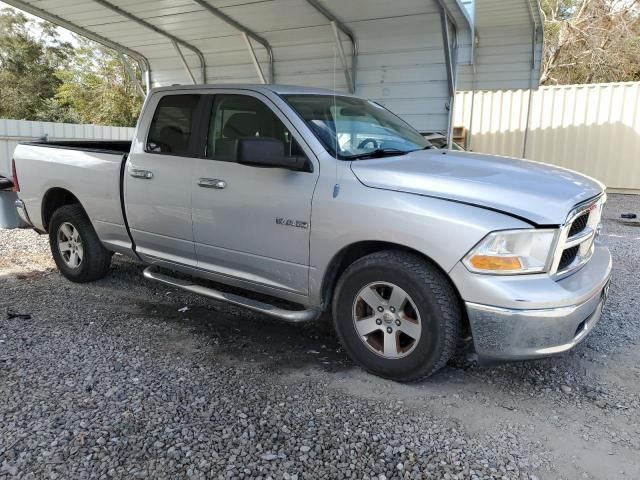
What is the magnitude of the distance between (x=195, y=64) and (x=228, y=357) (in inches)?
375

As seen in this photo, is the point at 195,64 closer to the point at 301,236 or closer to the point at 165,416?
the point at 301,236

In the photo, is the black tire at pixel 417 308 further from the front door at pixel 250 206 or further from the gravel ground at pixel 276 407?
the front door at pixel 250 206

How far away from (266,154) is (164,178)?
1.27 m

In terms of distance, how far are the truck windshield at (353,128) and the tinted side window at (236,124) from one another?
8.2 inches

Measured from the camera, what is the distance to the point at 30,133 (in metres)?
10.9

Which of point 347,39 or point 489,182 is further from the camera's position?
point 347,39

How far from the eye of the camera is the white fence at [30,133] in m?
10.3

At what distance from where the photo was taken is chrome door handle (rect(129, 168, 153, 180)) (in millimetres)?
4477

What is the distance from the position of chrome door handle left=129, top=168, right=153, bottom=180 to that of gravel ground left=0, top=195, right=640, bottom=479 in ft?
4.08

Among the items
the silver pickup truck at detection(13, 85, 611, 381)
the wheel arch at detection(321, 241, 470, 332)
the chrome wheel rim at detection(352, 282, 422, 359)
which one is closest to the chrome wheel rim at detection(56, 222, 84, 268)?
the silver pickup truck at detection(13, 85, 611, 381)

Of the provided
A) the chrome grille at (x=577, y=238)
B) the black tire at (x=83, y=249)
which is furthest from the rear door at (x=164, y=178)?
the chrome grille at (x=577, y=238)

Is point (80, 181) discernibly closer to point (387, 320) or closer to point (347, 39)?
point (387, 320)

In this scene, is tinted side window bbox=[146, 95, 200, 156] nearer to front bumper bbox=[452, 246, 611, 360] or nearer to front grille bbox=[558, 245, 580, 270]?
front bumper bbox=[452, 246, 611, 360]

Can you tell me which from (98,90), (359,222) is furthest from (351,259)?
(98,90)
